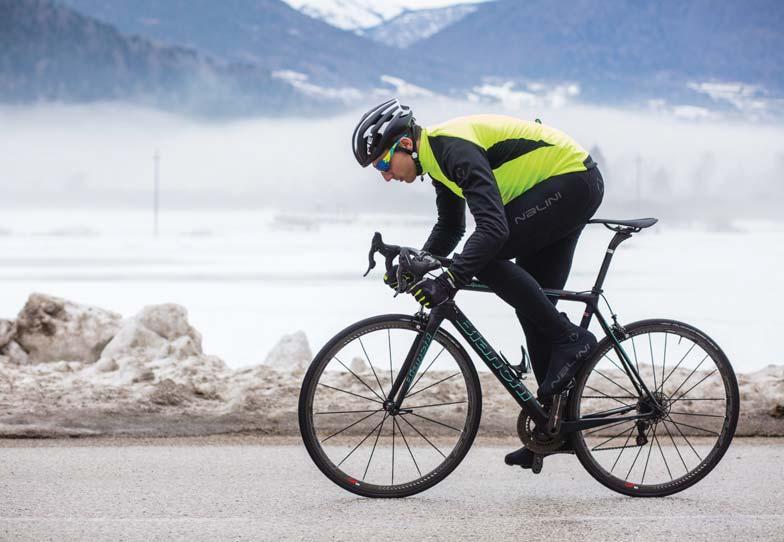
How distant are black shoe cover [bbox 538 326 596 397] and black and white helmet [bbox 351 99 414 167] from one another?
1013mm

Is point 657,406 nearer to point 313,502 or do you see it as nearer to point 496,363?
point 496,363

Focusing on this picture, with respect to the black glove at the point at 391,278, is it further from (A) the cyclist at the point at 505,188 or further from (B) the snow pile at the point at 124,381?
(B) the snow pile at the point at 124,381

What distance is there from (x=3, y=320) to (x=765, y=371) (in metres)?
5.63

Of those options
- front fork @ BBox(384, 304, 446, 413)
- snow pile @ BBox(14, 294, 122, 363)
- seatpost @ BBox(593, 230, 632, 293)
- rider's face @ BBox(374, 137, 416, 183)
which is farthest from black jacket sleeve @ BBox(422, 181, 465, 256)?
snow pile @ BBox(14, 294, 122, 363)

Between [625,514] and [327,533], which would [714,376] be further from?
[327,533]

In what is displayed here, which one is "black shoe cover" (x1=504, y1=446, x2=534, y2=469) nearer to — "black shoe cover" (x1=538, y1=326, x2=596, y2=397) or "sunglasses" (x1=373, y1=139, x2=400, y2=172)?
"black shoe cover" (x1=538, y1=326, x2=596, y2=397)

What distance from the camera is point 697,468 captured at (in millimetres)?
3969

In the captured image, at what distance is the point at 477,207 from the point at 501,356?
27.1 inches

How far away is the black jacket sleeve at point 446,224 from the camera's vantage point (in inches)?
154

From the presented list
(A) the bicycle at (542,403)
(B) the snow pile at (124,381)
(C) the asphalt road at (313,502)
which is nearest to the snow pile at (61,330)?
(B) the snow pile at (124,381)

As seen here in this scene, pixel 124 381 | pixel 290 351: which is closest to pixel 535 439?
pixel 124 381

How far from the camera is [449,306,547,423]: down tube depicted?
146 inches

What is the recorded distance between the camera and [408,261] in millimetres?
3459

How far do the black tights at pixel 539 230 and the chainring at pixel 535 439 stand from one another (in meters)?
0.34
